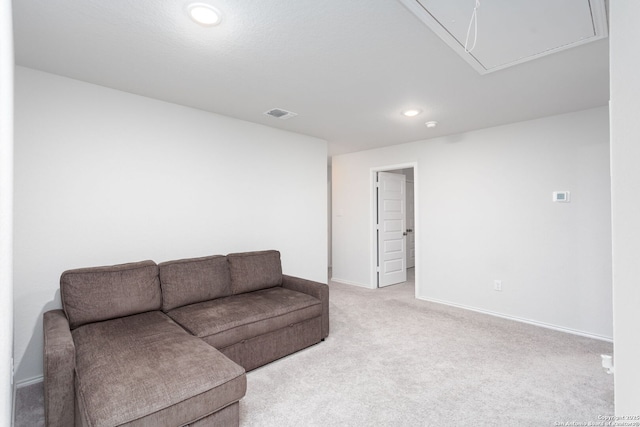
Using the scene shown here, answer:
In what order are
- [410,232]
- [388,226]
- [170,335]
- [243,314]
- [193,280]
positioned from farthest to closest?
[410,232] → [388,226] → [193,280] → [243,314] → [170,335]

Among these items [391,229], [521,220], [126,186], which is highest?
[126,186]

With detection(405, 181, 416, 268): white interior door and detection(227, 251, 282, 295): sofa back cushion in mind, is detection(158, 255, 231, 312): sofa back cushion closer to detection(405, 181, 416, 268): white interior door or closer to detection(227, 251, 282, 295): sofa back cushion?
detection(227, 251, 282, 295): sofa back cushion

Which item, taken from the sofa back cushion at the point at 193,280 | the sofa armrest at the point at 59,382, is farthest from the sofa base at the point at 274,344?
the sofa armrest at the point at 59,382

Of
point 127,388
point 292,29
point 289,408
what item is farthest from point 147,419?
point 292,29

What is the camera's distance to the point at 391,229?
18.2 feet

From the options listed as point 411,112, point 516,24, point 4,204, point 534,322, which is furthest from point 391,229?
point 4,204

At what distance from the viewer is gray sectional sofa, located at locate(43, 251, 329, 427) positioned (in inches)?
60.4

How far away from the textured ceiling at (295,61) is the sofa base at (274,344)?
2.17m

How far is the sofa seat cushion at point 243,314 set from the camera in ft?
7.68

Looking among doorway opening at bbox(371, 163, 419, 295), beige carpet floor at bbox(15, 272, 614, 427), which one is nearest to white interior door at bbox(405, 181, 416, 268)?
doorway opening at bbox(371, 163, 419, 295)

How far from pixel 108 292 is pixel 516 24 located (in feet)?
10.7

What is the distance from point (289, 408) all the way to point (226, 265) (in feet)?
4.90

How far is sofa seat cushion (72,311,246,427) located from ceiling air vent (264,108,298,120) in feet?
7.67

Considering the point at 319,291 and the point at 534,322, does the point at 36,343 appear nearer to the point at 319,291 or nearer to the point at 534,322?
the point at 319,291
